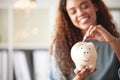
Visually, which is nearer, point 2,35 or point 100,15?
point 100,15

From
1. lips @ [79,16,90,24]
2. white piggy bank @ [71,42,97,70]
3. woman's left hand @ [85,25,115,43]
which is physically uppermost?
lips @ [79,16,90,24]

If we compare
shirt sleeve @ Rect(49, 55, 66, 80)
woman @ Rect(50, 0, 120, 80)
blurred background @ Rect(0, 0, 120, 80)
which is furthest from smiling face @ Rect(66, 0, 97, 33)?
blurred background @ Rect(0, 0, 120, 80)

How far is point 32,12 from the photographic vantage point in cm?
194

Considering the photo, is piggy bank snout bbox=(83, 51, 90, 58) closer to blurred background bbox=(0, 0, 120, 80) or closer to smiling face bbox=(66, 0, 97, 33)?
smiling face bbox=(66, 0, 97, 33)

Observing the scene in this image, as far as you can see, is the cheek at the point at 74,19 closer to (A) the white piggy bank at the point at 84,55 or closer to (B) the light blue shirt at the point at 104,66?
(B) the light blue shirt at the point at 104,66

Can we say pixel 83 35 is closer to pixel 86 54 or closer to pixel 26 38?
pixel 86 54

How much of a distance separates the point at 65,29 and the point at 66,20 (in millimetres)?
40

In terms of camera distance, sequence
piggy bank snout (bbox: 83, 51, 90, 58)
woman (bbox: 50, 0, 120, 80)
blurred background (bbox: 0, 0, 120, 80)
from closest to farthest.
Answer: piggy bank snout (bbox: 83, 51, 90, 58) < woman (bbox: 50, 0, 120, 80) < blurred background (bbox: 0, 0, 120, 80)

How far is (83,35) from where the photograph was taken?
46.6 inches

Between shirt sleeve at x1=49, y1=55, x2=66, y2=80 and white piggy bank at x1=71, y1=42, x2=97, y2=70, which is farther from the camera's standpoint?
shirt sleeve at x1=49, y1=55, x2=66, y2=80

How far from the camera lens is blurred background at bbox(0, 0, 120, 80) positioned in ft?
6.13

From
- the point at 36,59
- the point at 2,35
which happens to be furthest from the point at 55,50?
the point at 2,35

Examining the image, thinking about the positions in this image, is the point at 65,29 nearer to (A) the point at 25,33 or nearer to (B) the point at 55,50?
(B) the point at 55,50

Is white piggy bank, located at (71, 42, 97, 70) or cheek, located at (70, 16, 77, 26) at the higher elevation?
cheek, located at (70, 16, 77, 26)
